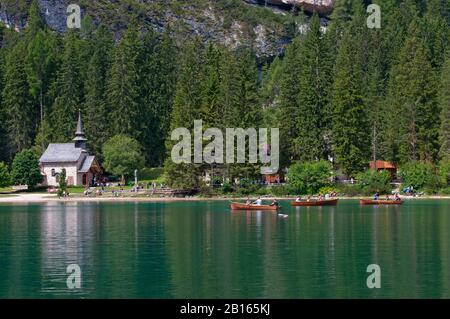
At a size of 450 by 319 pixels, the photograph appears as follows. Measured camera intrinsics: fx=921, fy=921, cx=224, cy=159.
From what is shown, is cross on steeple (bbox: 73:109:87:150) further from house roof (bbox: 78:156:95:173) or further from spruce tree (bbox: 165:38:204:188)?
spruce tree (bbox: 165:38:204:188)

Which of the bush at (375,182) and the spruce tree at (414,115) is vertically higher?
the spruce tree at (414,115)

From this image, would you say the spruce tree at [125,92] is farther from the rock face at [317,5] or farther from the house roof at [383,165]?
the rock face at [317,5]

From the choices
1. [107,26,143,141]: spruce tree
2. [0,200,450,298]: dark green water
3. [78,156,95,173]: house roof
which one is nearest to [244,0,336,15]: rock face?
[107,26,143,141]: spruce tree

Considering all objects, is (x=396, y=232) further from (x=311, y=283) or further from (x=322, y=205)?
(x=322, y=205)

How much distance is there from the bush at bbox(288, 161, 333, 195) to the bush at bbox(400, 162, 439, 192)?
8.26 m

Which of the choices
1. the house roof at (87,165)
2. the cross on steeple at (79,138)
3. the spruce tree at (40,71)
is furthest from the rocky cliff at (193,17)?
the house roof at (87,165)

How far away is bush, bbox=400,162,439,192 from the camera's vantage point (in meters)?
96.8

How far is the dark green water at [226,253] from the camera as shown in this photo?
36.3m

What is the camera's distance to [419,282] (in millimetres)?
37188

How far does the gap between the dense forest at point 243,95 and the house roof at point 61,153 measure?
3154mm

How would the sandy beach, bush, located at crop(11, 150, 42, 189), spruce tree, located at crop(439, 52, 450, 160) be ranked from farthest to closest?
bush, located at crop(11, 150, 42, 189), spruce tree, located at crop(439, 52, 450, 160), the sandy beach

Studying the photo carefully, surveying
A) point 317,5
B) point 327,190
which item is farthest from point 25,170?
point 317,5

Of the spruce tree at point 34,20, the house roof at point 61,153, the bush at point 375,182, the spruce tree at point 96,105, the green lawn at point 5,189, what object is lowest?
the green lawn at point 5,189

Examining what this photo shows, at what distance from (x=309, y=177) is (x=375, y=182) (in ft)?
22.9
